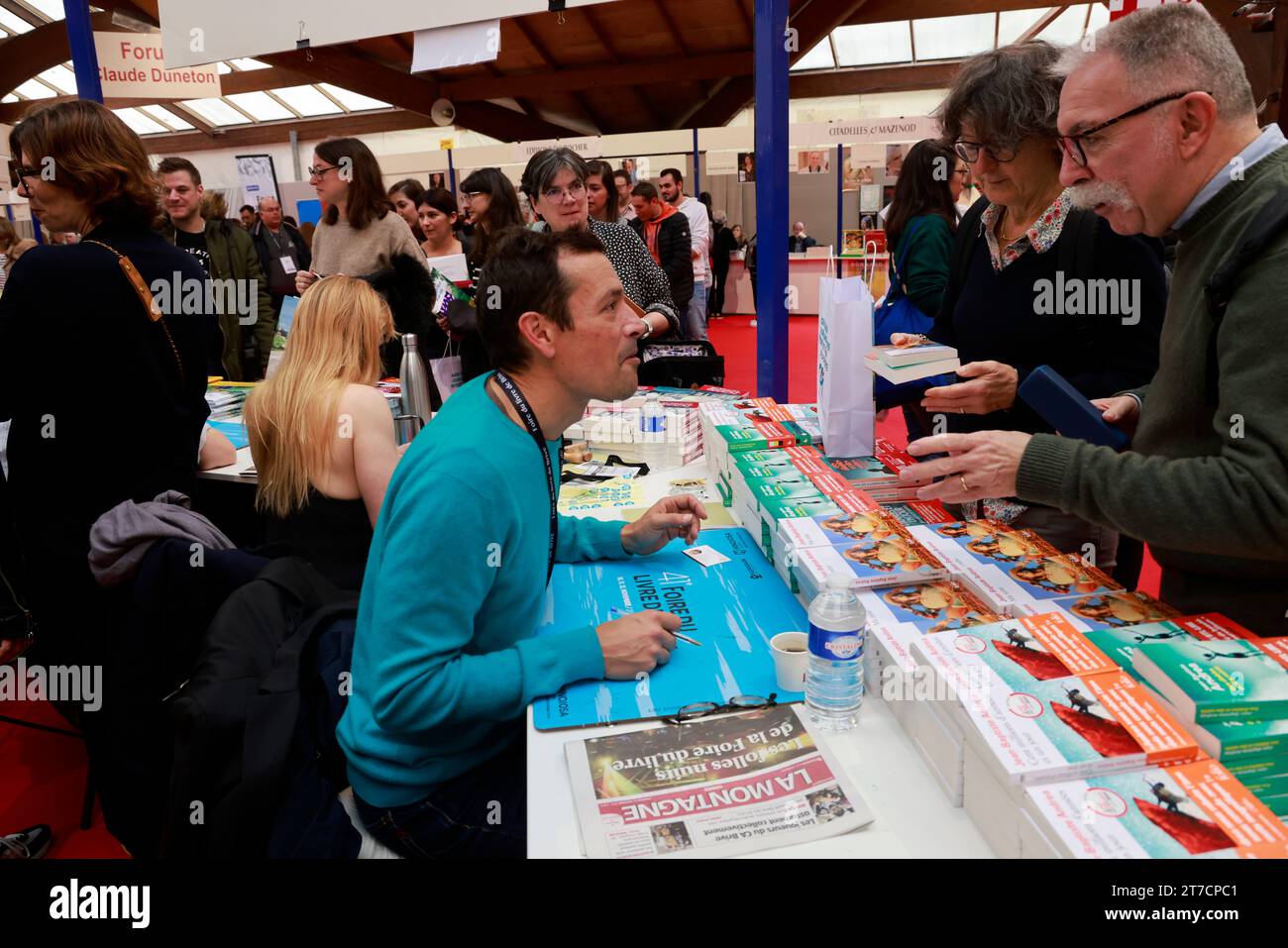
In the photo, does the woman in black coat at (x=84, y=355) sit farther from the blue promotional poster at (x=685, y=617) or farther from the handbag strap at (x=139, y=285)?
the blue promotional poster at (x=685, y=617)

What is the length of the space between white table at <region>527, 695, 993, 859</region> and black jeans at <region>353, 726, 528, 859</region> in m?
0.23

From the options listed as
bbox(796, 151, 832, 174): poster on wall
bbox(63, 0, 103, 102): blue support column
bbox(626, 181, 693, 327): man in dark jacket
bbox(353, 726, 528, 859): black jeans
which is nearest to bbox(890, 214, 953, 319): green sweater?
bbox(626, 181, 693, 327): man in dark jacket

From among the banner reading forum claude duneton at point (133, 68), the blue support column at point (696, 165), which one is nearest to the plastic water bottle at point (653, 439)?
the banner reading forum claude duneton at point (133, 68)

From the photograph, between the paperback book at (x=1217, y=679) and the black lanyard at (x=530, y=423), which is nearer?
the paperback book at (x=1217, y=679)

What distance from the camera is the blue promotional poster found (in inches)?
49.9

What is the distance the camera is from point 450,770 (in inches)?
53.4

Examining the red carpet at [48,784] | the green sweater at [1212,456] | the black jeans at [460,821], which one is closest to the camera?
the green sweater at [1212,456]

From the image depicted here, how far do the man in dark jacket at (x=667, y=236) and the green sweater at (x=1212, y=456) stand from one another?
4.14 m

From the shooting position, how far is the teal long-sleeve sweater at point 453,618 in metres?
1.23

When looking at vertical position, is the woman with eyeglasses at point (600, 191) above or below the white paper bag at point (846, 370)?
above

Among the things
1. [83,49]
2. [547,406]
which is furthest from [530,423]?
[83,49]

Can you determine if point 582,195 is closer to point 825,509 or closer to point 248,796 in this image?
point 825,509

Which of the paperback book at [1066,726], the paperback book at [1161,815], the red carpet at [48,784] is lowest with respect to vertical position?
the red carpet at [48,784]

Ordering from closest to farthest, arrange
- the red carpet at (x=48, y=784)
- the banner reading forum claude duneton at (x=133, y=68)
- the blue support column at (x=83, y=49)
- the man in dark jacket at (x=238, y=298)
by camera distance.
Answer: the red carpet at (x=48, y=784), the blue support column at (x=83, y=49), the banner reading forum claude duneton at (x=133, y=68), the man in dark jacket at (x=238, y=298)
